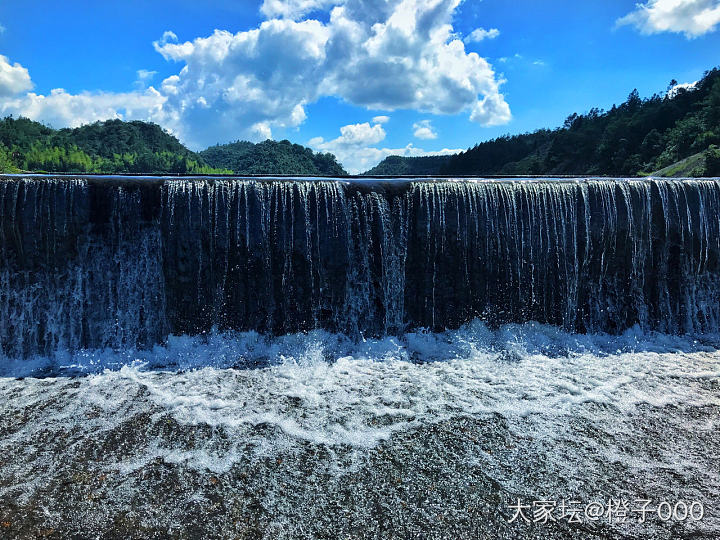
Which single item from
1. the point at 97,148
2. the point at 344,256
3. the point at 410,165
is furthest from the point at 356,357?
the point at 410,165

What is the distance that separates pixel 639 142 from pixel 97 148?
79817 mm

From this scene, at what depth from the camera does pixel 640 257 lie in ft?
34.3

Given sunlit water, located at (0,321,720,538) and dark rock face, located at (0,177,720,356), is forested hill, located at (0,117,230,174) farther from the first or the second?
sunlit water, located at (0,321,720,538)

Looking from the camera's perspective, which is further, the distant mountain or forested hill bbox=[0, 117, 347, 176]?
the distant mountain

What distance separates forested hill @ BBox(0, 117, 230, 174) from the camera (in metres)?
59.5

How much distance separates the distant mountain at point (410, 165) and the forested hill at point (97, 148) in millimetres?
39524

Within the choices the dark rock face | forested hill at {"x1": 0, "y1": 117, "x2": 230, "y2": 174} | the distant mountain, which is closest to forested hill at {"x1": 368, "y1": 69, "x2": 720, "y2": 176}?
the dark rock face

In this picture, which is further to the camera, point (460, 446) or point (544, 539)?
point (460, 446)

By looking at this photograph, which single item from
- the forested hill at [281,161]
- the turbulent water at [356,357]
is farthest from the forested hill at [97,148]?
the turbulent water at [356,357]

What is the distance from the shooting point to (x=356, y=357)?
8797 mm

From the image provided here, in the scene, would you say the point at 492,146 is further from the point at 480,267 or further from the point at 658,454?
the point at 658,454

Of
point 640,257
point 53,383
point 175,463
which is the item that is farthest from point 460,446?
point 640,257

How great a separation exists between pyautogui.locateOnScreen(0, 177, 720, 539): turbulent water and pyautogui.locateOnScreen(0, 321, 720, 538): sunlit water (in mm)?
37

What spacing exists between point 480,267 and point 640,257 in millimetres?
3896
